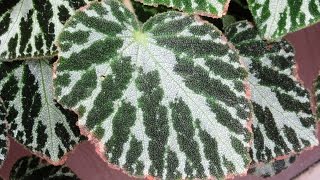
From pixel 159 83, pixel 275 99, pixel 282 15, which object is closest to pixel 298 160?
pixel 275 99

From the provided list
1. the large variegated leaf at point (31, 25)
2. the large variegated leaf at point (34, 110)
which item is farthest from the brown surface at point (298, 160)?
the large variegated leaf at point (31, 25)

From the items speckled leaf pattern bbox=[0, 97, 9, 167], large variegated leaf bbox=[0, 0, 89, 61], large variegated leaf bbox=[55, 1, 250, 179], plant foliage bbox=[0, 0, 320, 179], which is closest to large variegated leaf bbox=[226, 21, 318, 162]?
plant foliage bbox=[0, 0, 320, 179]

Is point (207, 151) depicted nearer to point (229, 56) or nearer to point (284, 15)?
point (229, 56)

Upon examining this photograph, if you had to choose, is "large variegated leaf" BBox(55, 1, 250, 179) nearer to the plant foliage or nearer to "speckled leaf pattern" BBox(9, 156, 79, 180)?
the plant foliage

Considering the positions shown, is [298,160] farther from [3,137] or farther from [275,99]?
[3,137]

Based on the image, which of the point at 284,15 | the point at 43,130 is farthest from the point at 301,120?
the point at 43,130

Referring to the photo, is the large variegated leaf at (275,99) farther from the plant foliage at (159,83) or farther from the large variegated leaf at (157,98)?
the large variegated leaf at (157,98)
